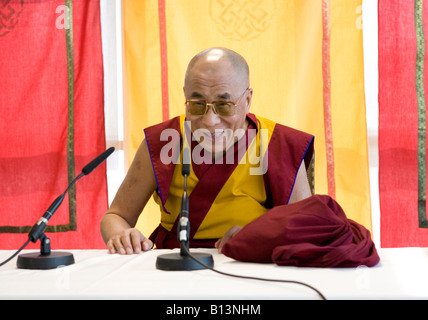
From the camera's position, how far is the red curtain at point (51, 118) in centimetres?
280

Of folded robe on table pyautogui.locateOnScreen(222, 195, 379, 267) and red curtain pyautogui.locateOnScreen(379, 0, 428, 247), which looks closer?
folded robe on table pyautogui.locateOnScreen(222, 195, 379, 267)

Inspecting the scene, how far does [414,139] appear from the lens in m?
2.63

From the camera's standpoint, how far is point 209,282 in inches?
41.8

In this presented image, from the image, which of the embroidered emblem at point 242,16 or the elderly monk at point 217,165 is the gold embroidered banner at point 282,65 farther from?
the elderly monk at point 217,165

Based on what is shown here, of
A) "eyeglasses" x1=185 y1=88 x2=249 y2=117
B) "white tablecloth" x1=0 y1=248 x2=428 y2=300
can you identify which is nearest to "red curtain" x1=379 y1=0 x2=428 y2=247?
"eyeglasses" x1=185 y1=88 x2=249 y2=117

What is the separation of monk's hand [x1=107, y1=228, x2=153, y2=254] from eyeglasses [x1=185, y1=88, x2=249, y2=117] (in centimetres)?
49

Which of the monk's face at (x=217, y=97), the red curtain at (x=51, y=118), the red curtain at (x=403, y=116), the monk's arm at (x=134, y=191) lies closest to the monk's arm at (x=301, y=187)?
the monk's face at (x=217, y=97)

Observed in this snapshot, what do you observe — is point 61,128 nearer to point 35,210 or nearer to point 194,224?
point 35,210

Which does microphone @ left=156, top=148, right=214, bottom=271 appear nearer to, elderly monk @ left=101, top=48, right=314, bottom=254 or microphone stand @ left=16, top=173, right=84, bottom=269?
microphone stand @ left=16, top=173, right=84, bottom=269

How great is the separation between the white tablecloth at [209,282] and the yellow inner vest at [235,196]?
1.95ft

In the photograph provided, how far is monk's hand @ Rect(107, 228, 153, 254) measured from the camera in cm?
154
